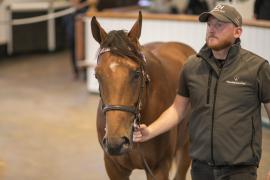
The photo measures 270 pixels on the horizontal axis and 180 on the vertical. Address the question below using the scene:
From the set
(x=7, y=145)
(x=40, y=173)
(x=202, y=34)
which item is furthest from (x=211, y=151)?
(x=202, y=34)

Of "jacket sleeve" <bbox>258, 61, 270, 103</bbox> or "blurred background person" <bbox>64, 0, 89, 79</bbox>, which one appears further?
"blurred background person" <bbox>64, 0, 89, 79</bbox>

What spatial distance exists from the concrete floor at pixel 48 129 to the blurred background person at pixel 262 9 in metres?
1.36

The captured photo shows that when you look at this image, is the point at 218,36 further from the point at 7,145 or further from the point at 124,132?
the point at 7,145

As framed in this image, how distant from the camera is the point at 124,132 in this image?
85.5 inches

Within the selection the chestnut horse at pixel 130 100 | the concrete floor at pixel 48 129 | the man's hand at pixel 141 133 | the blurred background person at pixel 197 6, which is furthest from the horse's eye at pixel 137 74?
the blurred background person at pixel 197 6

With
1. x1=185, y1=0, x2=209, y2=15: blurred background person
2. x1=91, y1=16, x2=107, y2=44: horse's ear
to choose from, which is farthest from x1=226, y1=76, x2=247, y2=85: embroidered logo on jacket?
x1=185, y1=0, x2=209, y2=15: blurred background person

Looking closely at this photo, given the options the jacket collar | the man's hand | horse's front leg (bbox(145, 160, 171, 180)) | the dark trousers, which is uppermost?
the jacket collar

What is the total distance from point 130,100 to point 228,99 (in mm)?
428

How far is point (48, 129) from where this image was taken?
5629 millimetres

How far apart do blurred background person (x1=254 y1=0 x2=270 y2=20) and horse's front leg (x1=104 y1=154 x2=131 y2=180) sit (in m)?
3.56

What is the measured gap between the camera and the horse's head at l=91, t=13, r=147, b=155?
217cm

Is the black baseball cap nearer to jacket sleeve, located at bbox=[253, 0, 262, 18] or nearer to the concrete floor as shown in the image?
the concrete floor

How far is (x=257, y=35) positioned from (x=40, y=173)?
263 cm

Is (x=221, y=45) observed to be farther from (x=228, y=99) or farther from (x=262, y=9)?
(x=262, y=9)
